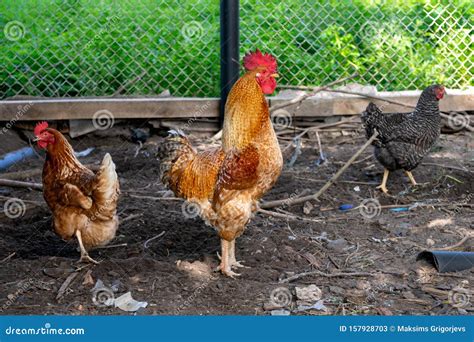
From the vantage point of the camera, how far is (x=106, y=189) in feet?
16.1

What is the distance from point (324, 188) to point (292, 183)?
0.45 m

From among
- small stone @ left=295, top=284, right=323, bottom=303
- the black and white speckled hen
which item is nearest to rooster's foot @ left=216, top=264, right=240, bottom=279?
small stone @ left=295, top=284, right=323, bottom=303

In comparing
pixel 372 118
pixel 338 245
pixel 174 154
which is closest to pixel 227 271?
pixel 174 154

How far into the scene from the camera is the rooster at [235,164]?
4715mm

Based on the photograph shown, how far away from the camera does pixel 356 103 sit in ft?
26.0

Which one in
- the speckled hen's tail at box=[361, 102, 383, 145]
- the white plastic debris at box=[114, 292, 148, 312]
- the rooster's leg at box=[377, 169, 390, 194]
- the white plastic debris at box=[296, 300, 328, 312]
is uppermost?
the speckled hen's tail at box=[361, 102, 383, 145]

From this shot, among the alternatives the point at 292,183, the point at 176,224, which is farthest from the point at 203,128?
the point at 176,224

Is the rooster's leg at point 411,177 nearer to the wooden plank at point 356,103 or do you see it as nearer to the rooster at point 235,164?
the wooden plank at point 356,103

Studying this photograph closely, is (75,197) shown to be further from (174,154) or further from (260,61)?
(260,61)

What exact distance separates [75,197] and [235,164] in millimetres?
1180

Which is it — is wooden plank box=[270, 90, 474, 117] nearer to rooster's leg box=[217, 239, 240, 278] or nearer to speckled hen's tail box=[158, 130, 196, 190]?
speckled hen's tail box=[158, 130, 196, 190]

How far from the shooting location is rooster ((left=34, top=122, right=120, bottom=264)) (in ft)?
16.3

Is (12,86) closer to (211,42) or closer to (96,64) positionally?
(96,64)

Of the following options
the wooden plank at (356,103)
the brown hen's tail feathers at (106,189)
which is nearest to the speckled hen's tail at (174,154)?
the brown hen's tail feathers at (106,189)
